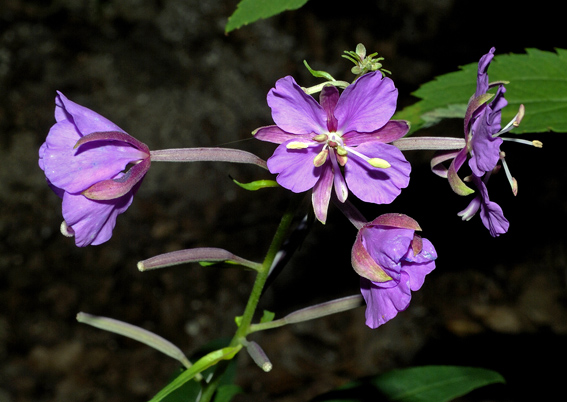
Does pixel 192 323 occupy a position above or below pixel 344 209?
below

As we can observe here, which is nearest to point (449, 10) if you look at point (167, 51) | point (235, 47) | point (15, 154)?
point (235, 47)

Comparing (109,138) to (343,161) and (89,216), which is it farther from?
(343,161)

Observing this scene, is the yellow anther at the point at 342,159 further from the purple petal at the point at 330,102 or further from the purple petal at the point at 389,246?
the purple petal at the point at 389,246

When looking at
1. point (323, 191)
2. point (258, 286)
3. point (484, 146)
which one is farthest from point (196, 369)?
point (484, 146)

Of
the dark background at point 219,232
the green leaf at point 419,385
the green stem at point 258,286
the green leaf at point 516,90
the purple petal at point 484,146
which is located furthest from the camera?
the dark background at point 219,232

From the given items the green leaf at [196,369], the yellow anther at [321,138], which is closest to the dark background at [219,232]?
the green leaf at [196,369]

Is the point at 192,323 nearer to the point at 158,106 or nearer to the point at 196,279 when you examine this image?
the point at 196,279
